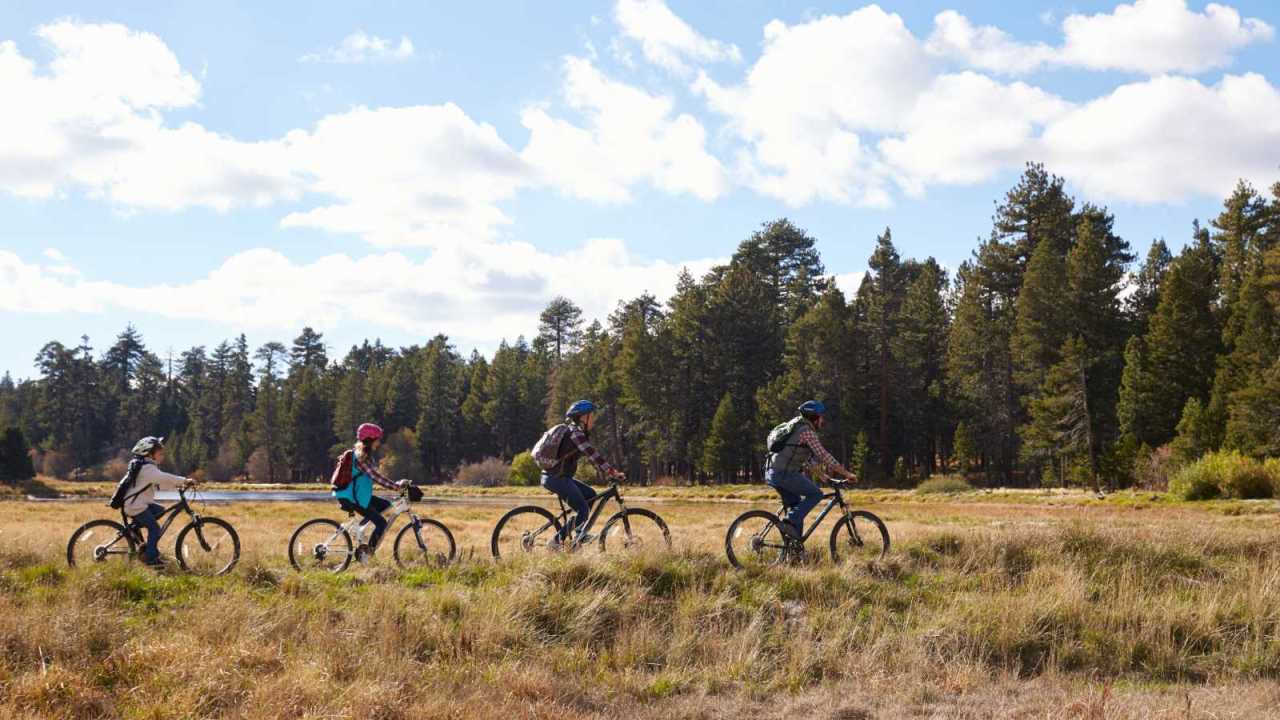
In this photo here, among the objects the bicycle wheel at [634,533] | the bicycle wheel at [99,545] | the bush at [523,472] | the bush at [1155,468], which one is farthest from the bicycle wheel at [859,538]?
the bush at [523,472]

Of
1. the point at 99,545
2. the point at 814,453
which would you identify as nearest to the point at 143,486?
the point at 99,545

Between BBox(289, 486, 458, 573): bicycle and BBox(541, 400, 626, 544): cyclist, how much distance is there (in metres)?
1.61

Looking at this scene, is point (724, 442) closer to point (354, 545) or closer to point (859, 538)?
point (859, 538)

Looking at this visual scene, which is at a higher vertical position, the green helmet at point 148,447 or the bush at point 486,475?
the green helmet at point 148,447

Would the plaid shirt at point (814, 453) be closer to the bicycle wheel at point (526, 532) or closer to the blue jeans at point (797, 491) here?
the blue jeans at point (797, 491)

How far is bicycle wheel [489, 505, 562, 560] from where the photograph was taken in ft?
36.5

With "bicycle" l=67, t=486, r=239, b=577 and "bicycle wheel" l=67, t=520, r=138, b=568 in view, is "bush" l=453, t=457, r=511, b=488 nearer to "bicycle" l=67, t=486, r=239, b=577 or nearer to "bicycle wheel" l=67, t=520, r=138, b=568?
"bicycle" l=67, t=486, r=239, b=577

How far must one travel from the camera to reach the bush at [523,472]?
78875 millimetres

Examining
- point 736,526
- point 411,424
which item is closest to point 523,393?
point 411,424

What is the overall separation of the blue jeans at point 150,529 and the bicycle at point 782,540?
6691mm

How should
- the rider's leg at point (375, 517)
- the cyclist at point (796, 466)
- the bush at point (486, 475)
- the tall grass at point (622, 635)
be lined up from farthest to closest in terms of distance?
the bush at point (486, 475) < the rider's leg at point (375, 517) < the cyclist at point (796, 466) < the tall grass at point (622, 635)

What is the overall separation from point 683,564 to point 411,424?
107 metres

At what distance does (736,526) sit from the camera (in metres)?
11.0

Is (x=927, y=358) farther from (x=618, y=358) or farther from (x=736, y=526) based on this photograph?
(x=736, y=526)
